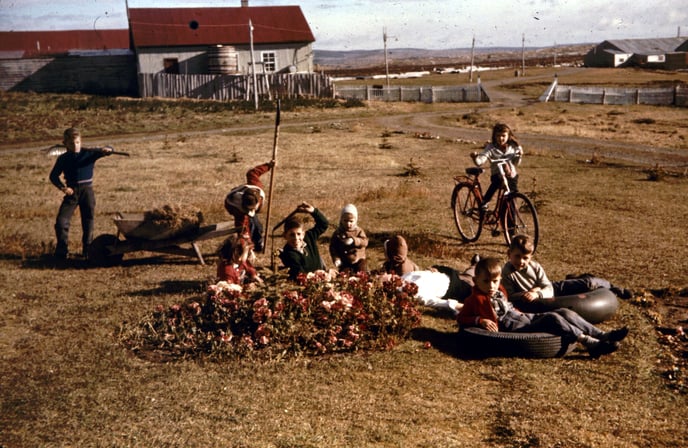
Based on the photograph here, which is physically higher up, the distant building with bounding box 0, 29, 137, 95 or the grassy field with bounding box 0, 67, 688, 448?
the distant building with bounding box 0, 29, 137, 95

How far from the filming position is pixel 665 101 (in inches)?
1559

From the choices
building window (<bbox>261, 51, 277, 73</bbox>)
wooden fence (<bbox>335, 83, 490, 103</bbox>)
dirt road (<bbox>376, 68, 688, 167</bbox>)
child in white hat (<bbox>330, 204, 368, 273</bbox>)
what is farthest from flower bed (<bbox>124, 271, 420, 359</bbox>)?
building window (<bbox>261, 51, 277, 73</bbox>)

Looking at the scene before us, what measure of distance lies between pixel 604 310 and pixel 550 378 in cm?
161

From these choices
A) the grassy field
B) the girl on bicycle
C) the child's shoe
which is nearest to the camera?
the grassy field

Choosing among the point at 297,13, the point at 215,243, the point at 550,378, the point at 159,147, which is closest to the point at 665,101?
the point at 297,13

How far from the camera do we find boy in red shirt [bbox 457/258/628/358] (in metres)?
6.57

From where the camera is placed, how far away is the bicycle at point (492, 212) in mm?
9938

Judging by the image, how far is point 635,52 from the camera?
3356 inches

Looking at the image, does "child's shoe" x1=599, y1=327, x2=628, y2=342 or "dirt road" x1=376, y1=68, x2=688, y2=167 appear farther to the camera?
"dirt road" x1=376, y1=68, x2=688, y2=167

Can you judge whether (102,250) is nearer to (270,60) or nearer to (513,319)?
(513,319)

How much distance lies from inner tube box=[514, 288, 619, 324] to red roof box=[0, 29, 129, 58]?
2699 inches

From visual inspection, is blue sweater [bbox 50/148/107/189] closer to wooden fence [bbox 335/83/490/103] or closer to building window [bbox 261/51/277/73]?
wooden fence [bbox 335/83/490/103]

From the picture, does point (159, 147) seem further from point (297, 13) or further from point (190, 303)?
point (297, 13)

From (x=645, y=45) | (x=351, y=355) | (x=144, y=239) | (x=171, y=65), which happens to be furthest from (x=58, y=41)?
(x=351, y=355)
